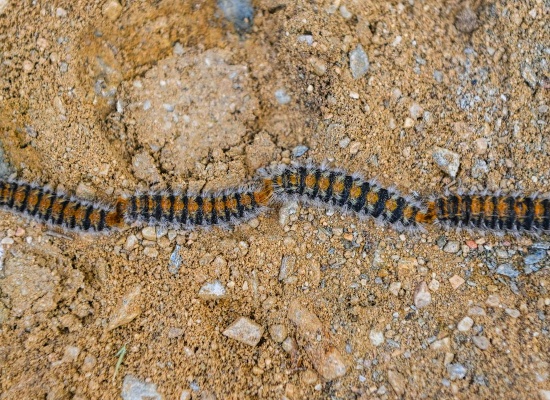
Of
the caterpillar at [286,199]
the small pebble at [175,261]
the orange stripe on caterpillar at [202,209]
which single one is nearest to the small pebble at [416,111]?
the caterpillar at [286,199]

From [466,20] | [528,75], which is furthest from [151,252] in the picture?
[528,75]

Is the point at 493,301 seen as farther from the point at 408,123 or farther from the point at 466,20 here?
the point at 466,20

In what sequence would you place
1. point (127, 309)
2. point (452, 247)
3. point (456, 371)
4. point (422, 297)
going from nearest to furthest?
point (456, 371) → point (422, 297) → point (127, 309) → point (452, 247)

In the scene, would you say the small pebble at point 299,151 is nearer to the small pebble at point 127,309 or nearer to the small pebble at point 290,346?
the small pebble at point 290,346

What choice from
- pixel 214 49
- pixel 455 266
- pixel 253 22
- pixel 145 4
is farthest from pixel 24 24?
pixel 455 266

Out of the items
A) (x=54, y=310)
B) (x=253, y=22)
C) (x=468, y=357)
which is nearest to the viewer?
(x=468, y=357)

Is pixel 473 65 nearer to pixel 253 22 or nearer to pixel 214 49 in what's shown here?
pixel 253 22
